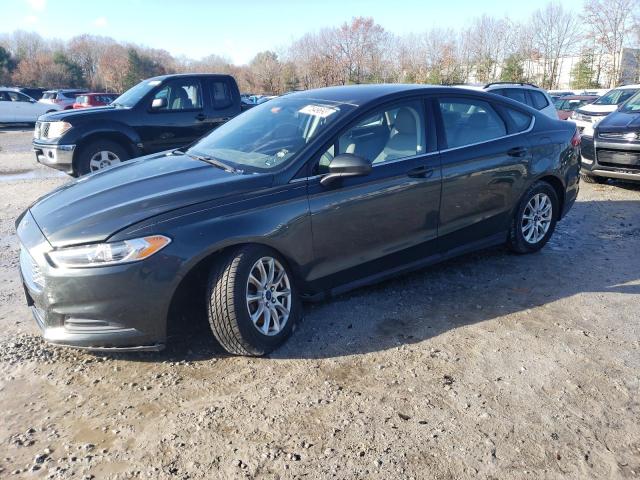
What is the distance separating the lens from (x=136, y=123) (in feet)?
27.2

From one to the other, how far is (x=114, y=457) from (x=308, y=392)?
105 cm

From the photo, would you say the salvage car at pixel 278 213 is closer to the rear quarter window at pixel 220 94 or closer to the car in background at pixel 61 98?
the rear quarter window at pixel 220 94

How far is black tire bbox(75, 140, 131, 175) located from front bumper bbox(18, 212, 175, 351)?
554 cm

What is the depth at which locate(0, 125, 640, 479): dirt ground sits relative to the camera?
2400 mm

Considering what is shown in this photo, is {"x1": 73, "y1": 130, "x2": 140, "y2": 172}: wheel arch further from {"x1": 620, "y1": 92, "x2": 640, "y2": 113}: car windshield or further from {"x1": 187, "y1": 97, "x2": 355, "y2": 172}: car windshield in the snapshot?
{"x1": 620, "y1": 92, "x2": 640, "y2": 113}: car windshield

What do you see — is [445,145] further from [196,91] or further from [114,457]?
[196,91]

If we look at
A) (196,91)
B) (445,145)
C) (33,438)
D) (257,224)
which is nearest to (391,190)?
(445,145)

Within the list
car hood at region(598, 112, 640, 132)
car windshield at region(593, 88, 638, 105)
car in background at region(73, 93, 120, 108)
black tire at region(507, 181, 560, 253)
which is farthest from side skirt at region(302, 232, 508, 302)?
car in background at region(73, 93, 120, 108)

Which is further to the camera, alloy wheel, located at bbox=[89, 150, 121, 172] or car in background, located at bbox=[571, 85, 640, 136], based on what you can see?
car in background, located at bbox=[571, 85, 640, 136]

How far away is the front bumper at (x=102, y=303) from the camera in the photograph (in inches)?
111

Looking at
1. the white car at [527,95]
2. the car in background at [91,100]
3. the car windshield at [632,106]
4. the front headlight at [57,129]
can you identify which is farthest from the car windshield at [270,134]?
the car in background at [91,100]

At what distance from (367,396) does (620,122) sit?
7176 mm

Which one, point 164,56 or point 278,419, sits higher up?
point 164,56

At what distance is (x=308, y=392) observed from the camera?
2.92m
